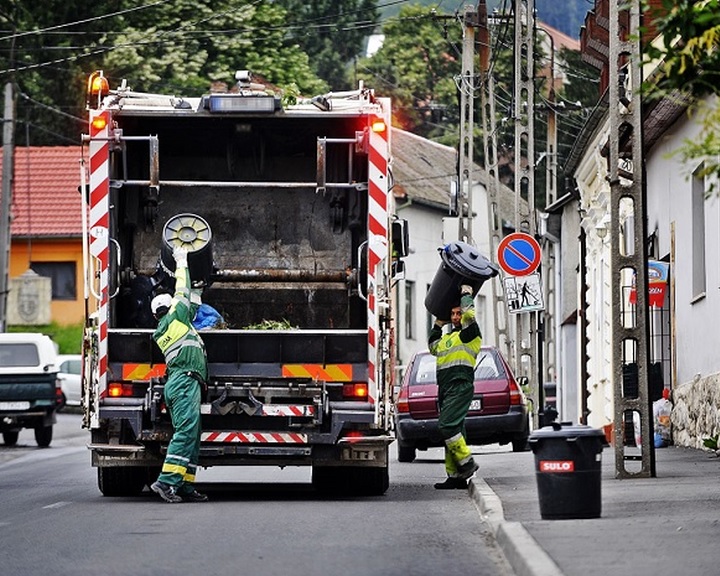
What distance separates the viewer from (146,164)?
1600cm

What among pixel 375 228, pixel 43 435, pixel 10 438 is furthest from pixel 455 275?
pixel 10 438

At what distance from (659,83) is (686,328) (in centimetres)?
1558

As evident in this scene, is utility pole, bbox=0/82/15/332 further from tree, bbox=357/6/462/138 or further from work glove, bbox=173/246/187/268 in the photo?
tree, bbox=357/6/462/138

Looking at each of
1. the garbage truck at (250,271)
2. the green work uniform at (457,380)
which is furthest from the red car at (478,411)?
the garbage truck at (250,271)

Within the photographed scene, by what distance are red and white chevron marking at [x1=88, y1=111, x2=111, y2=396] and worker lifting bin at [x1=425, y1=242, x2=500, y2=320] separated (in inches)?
134

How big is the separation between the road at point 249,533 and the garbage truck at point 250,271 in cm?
54

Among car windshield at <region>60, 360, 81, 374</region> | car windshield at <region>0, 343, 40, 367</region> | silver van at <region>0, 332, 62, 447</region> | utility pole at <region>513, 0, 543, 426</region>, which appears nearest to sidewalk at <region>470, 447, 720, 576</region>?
utility pole at <region>513, 0, 543, 426</region>

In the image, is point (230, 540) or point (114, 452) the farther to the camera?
point (114, 452)

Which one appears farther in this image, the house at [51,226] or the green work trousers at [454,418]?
the house at [51,226]

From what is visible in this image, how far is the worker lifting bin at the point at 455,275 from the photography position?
666 inches

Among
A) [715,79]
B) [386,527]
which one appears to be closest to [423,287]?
[386,527]

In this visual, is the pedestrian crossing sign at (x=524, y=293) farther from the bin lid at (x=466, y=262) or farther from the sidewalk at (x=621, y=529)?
the bin lid at (x=466, y=262)

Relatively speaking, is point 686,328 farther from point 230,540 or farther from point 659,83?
point 659,83

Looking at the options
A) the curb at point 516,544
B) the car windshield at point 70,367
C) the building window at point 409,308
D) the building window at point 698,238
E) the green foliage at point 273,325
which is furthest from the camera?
the building window at point 409,308
